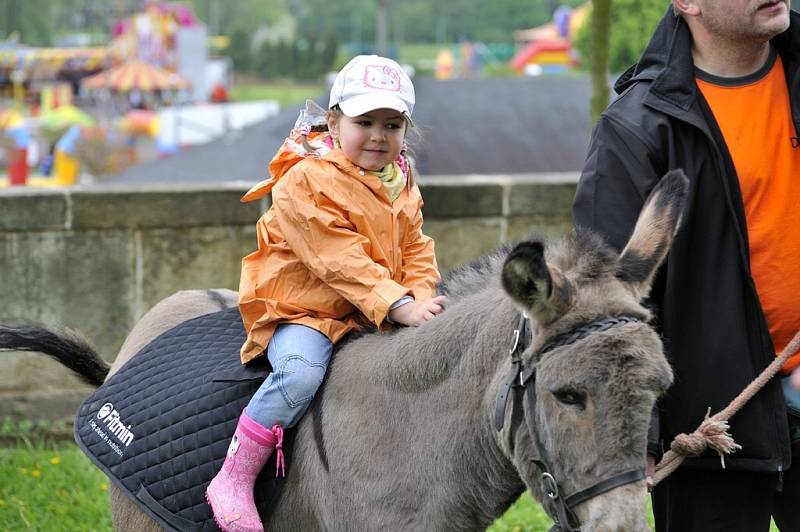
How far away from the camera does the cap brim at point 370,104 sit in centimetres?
338

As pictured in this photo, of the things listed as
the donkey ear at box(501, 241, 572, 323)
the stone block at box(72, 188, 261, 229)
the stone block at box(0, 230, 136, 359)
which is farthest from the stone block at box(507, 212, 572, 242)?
the donkey ear at box(501, 241, 572, 323)

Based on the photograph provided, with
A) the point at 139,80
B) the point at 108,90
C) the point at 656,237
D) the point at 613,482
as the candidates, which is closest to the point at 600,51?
the point at 656,237

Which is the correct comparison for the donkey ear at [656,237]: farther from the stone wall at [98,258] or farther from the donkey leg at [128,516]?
the stone wall at [98,258]

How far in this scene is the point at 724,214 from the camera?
3.07 meters

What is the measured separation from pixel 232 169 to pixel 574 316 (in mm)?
13725

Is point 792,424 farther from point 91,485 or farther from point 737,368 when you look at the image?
point 91,485

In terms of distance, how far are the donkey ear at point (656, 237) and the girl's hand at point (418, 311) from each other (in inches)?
26.1

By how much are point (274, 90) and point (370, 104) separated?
82.6 metres

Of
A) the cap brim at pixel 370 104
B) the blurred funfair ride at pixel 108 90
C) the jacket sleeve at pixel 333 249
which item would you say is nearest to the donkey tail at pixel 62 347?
the jacket sleeve at pixel 333 249

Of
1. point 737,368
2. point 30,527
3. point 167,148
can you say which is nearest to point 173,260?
point 30,527

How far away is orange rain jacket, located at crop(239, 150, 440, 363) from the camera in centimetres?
329

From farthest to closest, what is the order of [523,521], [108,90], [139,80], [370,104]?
[108,90] < [139,80] < [523,521] < [370,104]

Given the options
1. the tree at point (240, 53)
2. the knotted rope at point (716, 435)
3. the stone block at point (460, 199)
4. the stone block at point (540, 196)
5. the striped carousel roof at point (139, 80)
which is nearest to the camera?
the knotted rope at point (716, 435)

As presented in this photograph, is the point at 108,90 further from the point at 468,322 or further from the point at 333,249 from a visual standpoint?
the point at 468,322
